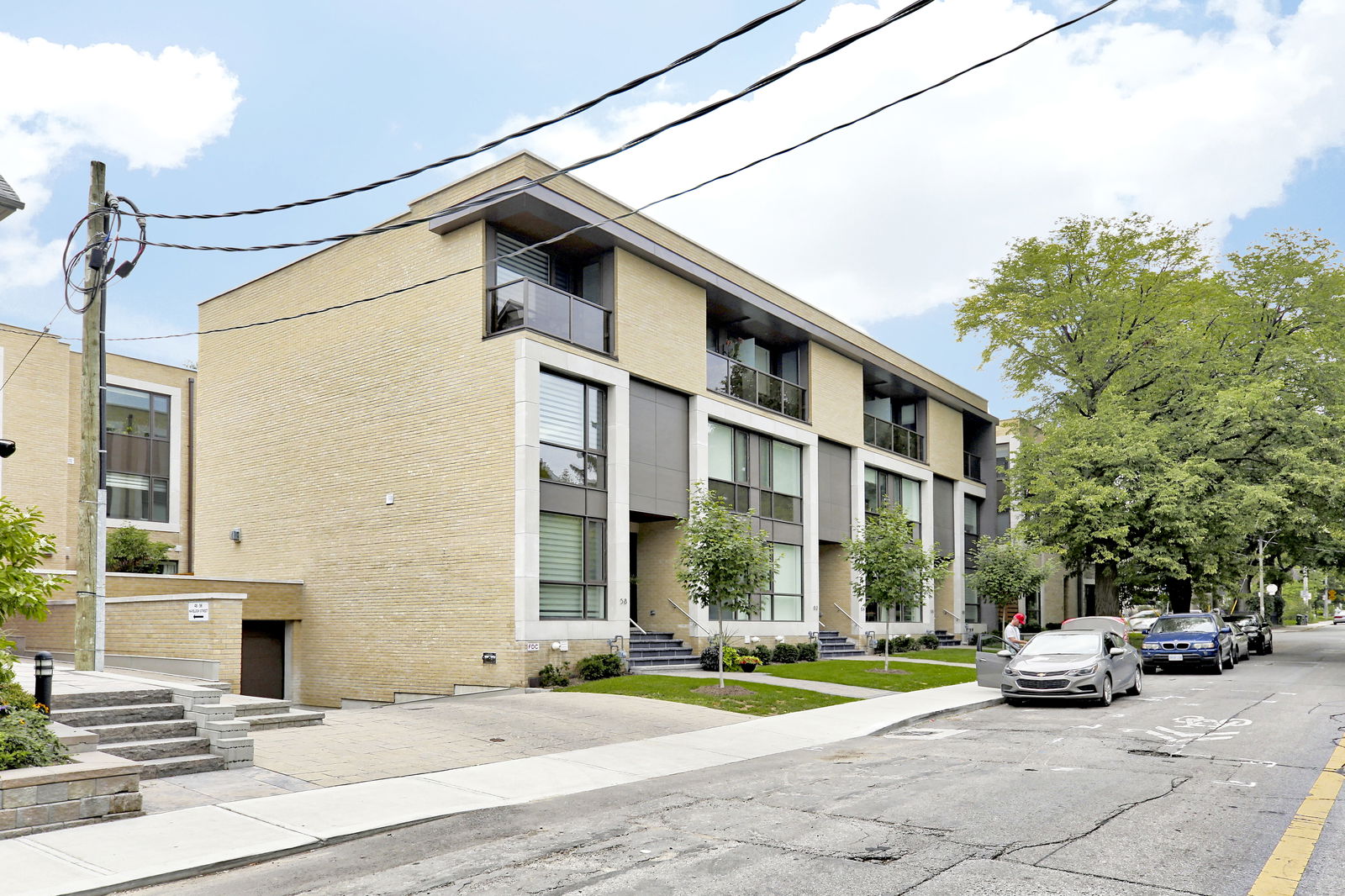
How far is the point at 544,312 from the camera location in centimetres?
2208

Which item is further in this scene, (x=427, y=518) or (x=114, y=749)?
(x=427, y=518)

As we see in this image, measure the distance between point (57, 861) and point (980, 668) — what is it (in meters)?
17.9

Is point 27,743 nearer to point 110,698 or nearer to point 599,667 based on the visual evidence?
point 110,698

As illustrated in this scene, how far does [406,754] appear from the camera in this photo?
1256 centimetres

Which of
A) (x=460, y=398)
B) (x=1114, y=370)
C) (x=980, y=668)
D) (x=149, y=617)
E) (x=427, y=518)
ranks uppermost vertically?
(x=1114, y=370)

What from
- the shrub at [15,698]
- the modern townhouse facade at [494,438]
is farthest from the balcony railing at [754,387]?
the shrub at [15,698]

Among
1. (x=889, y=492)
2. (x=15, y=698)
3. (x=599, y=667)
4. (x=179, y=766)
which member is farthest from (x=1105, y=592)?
(x=15, y=698)

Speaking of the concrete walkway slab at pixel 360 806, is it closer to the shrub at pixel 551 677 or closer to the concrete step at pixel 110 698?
the concrete step at pixel 110 698

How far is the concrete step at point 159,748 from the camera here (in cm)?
1093

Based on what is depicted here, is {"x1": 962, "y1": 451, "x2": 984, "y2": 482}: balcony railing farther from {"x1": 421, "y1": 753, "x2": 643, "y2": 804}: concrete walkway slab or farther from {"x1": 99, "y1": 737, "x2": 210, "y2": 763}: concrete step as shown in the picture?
{"x1": 99, "y1": 737, "x2": 210, "y2": 763}: concrete step

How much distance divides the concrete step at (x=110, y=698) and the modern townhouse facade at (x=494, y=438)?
8.68 m

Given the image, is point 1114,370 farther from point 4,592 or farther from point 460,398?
point 4,592

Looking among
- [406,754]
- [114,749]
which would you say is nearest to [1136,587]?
[406,754]

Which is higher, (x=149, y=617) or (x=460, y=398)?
(x=460, y=398)
